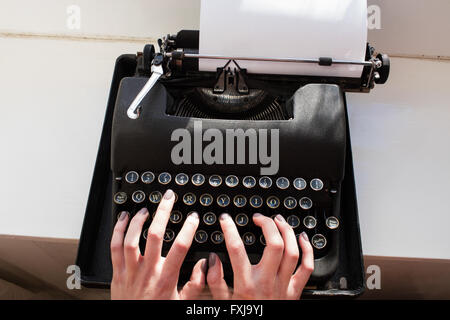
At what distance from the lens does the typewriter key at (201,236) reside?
2.78 feet

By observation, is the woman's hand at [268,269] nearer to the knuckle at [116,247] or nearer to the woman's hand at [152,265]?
the woman's hand at [152,265]

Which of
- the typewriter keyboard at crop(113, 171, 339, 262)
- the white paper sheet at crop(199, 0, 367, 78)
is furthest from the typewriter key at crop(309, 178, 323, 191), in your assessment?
the white paper sheet at crop(199, 0, 367, 78)

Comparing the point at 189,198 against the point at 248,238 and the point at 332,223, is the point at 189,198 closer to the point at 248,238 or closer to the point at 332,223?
the point at 248,238

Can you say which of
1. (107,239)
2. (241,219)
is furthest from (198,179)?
(107,239)

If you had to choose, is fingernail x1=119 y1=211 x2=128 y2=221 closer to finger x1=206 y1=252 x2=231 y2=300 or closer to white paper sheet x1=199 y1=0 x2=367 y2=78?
finger x1=206 y1=252 x2=231 y2=300

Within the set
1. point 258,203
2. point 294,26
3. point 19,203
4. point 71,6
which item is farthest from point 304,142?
point 71,6

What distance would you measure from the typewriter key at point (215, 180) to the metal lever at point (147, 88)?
0.24m

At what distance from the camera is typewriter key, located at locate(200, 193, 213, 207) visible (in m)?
0.84

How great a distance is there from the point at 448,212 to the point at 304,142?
546mm

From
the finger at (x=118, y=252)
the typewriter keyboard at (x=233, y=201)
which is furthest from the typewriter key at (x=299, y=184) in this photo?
the finger at (x=118, y=252)

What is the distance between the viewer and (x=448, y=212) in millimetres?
1045

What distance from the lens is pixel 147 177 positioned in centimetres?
85

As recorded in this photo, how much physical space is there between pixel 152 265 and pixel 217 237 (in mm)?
174

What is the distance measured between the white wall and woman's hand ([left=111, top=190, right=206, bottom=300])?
31 centimetres
